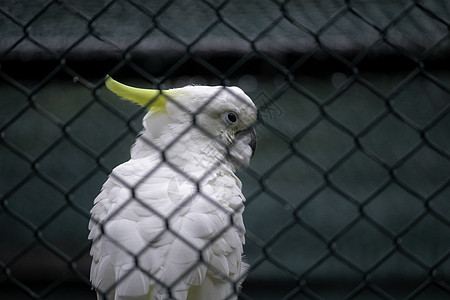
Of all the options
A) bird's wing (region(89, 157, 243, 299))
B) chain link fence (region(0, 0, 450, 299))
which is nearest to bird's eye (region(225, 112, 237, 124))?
bird's wing (region(89, 157, 243, 299))

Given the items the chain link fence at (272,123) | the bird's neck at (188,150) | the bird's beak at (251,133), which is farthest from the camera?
the chain link fence at (272,123)

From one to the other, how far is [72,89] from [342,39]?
1.31 meters

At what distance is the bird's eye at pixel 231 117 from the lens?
183cm

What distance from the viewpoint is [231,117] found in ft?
6.03

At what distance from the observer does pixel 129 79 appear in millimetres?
2498

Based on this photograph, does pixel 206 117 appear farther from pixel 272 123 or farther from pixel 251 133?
pixel 272 123

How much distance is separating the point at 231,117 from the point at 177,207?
49 cm

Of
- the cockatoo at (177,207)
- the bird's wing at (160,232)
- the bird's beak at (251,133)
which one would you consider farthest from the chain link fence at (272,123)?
the bird's wing at (160,232)

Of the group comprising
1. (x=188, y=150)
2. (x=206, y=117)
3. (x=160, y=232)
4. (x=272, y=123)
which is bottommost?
(x=160, y=232)

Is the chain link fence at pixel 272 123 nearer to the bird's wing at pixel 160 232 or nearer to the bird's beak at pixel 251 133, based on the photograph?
the bird's beak at pixel 251 133

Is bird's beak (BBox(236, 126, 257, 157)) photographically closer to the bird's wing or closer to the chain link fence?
the bird's wing

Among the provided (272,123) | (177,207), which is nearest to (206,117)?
(177,207)

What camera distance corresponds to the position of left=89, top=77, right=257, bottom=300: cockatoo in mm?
1478

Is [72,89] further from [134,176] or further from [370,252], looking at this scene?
[370,252]
